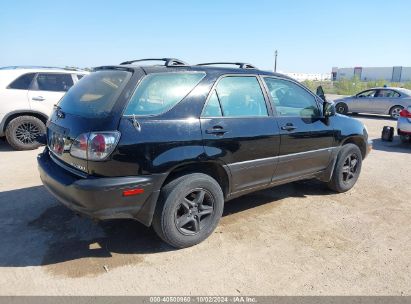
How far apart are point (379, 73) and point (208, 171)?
9754 cm

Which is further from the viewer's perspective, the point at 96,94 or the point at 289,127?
the point at 289,127

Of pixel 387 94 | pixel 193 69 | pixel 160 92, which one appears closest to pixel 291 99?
pixel 193 69

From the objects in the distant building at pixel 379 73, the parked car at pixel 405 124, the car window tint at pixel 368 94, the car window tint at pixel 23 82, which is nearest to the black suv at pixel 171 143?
the car window tint at pixel 23 82

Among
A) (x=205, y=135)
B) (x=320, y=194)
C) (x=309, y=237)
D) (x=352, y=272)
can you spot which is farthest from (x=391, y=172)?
(x=205, y=135)

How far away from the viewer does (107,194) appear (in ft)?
10.2

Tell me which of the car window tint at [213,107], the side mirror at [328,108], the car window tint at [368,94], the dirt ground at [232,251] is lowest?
the dirt ground at [232,251]

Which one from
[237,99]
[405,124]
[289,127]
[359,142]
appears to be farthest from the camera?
[405,124]

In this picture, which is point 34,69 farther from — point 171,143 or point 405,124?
point 405,124

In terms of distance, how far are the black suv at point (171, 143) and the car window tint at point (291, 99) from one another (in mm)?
22

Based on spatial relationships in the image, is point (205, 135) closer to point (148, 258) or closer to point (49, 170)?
point (148, 258)

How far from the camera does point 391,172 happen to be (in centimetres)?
675

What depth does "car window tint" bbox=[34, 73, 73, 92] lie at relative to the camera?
25.9 feet

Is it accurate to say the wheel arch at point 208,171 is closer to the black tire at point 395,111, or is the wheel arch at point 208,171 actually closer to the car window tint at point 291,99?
the car window tint at point 291,99

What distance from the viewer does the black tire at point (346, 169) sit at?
5207mm
